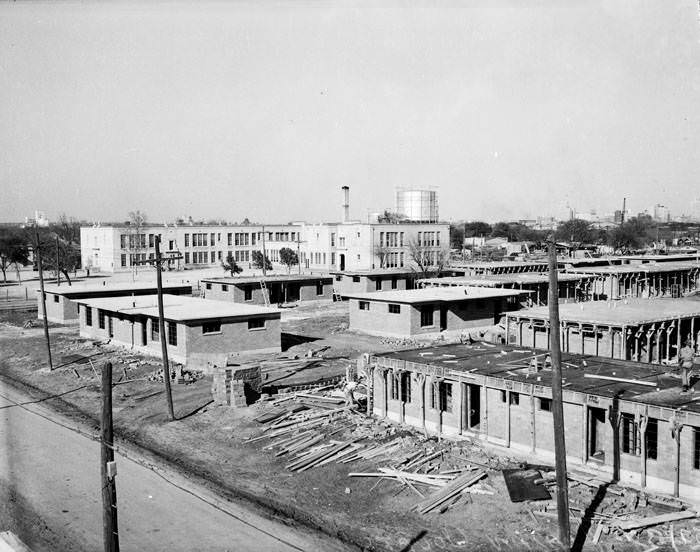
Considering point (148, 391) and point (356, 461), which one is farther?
point (148, 391)

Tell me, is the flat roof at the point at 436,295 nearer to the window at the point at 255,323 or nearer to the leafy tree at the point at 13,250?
Result: the window at the point at 255,323

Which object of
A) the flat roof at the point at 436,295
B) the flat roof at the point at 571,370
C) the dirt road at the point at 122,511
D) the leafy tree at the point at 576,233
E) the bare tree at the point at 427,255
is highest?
the leafy tree at the point at 576,233

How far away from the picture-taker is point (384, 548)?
16.4 metres

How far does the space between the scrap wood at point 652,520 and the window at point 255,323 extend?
26.5 metres

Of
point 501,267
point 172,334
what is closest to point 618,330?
point 172,334

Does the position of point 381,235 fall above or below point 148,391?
above

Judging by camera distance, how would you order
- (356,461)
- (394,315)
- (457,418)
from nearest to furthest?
(356,461), (457,418), (394,315)

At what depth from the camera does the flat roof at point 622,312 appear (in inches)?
1378

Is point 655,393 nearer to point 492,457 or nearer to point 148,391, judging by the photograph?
point 492,457

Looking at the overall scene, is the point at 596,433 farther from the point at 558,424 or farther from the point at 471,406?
the point at 558,424

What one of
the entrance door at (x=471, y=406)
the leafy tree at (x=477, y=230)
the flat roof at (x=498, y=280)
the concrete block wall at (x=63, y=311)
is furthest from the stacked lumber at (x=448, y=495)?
the leafy tree at (x=477, y=230)

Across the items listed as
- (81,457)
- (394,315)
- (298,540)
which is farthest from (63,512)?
(394,315)

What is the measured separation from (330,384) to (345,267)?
58810 millimetres

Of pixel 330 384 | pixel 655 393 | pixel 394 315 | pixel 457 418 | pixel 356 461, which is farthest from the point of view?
pixel 394 315
